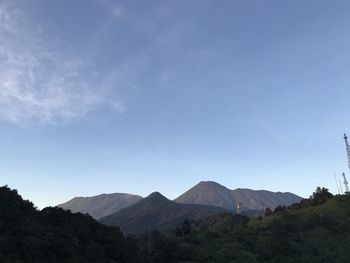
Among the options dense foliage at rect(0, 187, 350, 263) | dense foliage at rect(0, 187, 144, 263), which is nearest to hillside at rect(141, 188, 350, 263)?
dense foliage at rect(0, 187, 350, 263)

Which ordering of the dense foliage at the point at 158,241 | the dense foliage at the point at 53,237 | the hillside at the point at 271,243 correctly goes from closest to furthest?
the dense foliage at the point at 53,237
the dense foliage at the point at 158,241
the hillside at the point at 271,243

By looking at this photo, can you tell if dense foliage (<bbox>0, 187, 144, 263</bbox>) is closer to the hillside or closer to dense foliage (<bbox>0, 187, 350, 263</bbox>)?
dense foliage (<bbox>0, 187, 350, 263</bbox>)

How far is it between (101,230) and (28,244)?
7.14 m

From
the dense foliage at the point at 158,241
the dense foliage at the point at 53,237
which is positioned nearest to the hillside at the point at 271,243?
the dense foliage at the point at 158,241

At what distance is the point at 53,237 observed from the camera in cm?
2477

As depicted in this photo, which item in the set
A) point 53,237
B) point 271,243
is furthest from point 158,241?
point 53,237

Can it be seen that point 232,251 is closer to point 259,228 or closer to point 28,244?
point 259,228

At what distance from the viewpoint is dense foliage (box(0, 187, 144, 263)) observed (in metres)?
23.5

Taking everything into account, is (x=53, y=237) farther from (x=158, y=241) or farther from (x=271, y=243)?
(x=271, y=243)

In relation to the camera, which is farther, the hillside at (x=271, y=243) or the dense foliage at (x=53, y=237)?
the hillside at (x=271, y=243)

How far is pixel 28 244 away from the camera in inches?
927

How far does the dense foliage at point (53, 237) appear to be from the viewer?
77.1 feet

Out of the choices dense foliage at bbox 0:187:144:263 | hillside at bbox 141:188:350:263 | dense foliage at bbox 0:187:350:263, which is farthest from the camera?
hillside at bbox 141:188:350:263

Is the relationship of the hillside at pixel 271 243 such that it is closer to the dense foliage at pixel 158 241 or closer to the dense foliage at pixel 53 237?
the dense foliage at pixel 158 241
